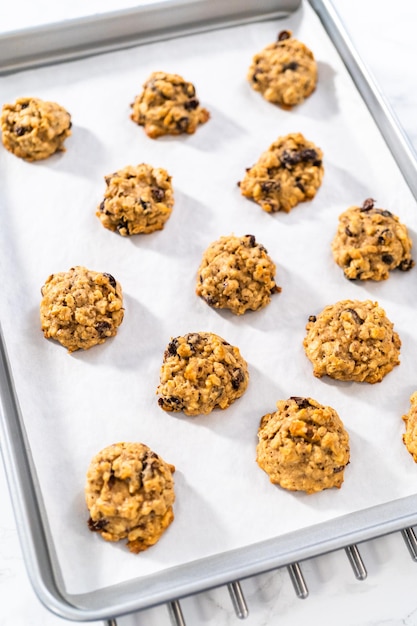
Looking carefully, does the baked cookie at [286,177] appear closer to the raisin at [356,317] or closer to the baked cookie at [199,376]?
the raisin at [356,317]

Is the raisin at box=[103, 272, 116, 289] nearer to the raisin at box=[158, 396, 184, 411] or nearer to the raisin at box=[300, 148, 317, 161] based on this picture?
the raisin at box=[158, 396, 184, 411]

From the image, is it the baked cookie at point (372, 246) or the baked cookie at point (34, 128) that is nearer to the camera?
the baked cookie at point (372, 246)

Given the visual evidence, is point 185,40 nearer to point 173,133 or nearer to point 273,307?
point 173,133

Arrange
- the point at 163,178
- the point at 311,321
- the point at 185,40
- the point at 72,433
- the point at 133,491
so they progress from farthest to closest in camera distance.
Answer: the point at 185,40, the point at 163,178, the point at 311,321, the point at 72,433, the point at 133,491

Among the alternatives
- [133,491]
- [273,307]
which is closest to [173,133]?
[273,307]

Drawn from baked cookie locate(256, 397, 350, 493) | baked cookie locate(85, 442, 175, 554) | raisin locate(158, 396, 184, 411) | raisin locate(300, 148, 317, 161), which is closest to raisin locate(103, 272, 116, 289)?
raisin locate(158, 396, 184, 411)

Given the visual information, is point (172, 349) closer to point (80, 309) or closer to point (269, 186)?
point (80, 309)

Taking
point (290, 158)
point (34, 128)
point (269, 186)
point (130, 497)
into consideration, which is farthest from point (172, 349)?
point (34, 128)

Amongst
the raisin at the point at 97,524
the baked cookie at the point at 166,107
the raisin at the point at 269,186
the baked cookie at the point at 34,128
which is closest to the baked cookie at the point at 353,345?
the raisin at the point at 269,186
